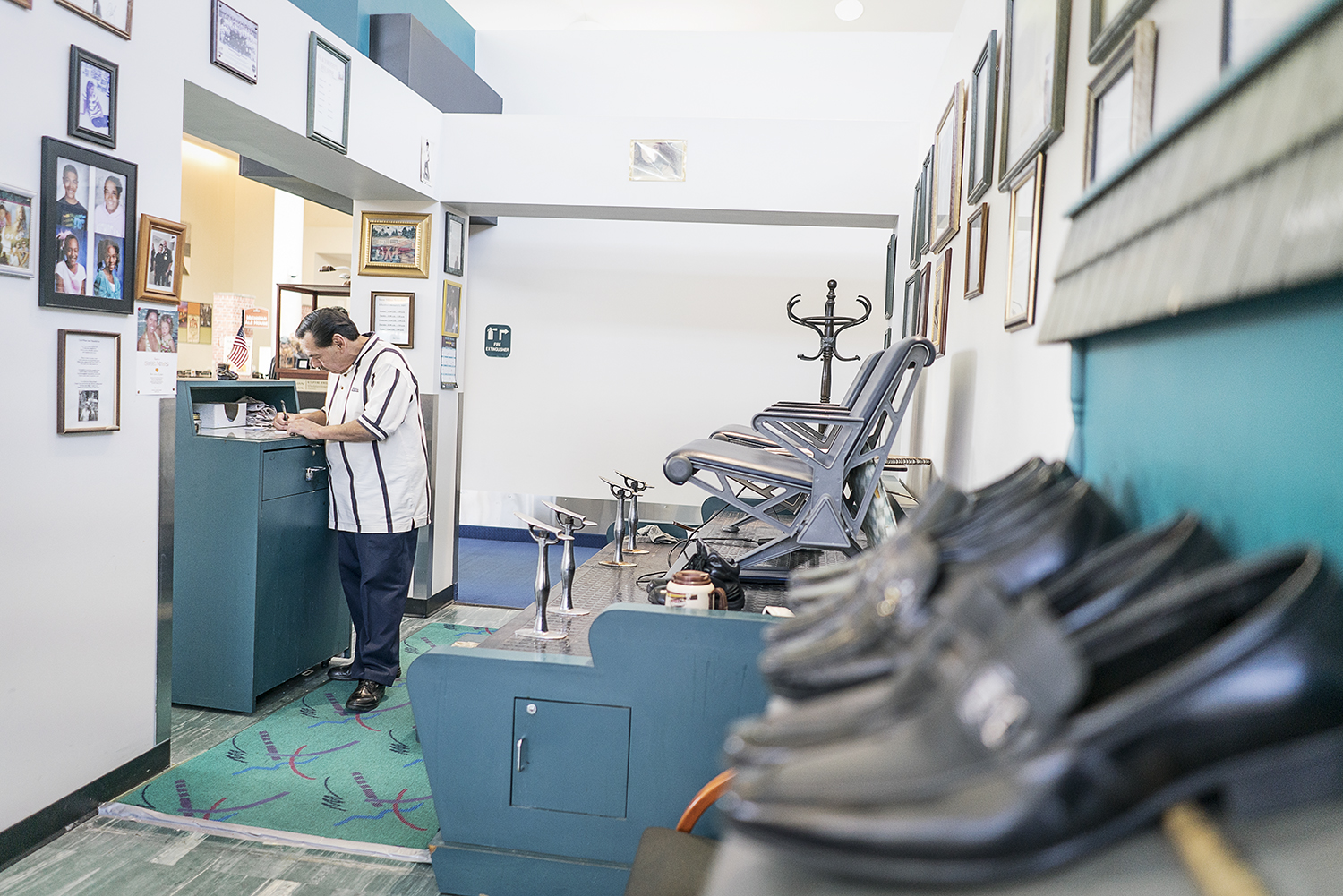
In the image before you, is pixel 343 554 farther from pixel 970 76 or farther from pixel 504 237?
pixel 504 237

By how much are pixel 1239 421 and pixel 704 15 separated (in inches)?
247

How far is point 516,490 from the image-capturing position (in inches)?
280

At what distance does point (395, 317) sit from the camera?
4.82 meters

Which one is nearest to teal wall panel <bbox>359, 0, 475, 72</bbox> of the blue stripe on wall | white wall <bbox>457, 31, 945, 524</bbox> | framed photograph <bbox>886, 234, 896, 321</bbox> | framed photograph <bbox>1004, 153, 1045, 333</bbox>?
the blue stripe on wall

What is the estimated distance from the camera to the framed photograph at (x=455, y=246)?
497cm

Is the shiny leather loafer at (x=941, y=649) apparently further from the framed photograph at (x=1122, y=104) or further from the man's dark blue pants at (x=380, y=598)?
the man's dark blue pants at (x=380, y=598)

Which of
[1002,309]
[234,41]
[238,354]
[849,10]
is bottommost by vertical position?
[238,354]

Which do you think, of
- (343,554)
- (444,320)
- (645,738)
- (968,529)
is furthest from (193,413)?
(968,529)

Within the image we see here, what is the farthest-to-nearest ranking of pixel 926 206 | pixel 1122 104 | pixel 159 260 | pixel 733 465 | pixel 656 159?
pixel 656 159, pixel 926 206, pixel 159 260, pixel 733 465, pixel 1122 104

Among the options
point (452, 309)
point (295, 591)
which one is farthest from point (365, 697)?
point (452, 309)

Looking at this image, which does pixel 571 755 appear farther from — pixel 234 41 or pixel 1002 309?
pixel 234 41

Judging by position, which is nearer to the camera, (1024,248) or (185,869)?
(1024,248)

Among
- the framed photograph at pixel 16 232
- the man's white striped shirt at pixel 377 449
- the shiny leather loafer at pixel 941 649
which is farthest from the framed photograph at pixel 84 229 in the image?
the shiny leather loafer at pixel 941 649

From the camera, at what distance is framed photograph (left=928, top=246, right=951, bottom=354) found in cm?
338
